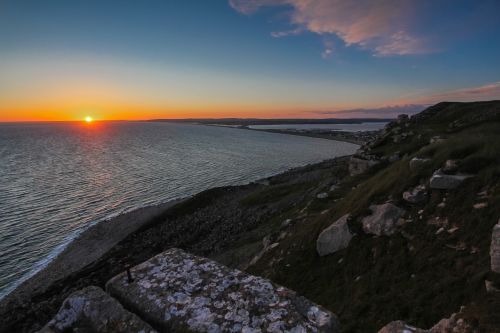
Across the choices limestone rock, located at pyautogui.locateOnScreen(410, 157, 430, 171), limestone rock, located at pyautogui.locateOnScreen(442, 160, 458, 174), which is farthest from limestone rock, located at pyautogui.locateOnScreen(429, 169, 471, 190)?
limestone rock, located at pyautogui.locateOnScreen(410, 157, 430, 171)

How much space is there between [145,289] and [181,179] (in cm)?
7892

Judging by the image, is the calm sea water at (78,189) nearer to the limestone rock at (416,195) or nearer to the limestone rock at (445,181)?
the limestone rock at (416,195)

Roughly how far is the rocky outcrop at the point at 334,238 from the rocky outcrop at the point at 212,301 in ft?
39.1

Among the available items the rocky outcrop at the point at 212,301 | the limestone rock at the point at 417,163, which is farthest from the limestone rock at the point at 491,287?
the limestone rock at the point at 417,163

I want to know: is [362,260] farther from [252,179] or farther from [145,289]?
[252,179]

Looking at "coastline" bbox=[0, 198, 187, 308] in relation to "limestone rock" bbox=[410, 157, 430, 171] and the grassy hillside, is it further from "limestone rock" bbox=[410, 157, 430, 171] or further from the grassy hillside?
"limestone rock" bbox=[410, 157, 430, 171]

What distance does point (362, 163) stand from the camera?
37.3 metres

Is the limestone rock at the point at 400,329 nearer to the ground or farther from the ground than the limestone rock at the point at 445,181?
nearer to the ground

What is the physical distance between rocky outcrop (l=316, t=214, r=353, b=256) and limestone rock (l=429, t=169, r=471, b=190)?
509 centimetres

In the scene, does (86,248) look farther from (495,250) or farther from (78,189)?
(495,250)

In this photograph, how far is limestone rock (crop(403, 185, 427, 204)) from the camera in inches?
683

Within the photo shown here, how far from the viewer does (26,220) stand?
50.2 metres

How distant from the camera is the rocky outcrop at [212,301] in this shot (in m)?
5.75

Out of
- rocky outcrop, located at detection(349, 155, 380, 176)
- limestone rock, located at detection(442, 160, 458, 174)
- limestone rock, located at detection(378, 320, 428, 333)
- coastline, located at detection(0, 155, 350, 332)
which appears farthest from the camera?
rocky outcrop, located at detection(349, 155, 380, 176)
